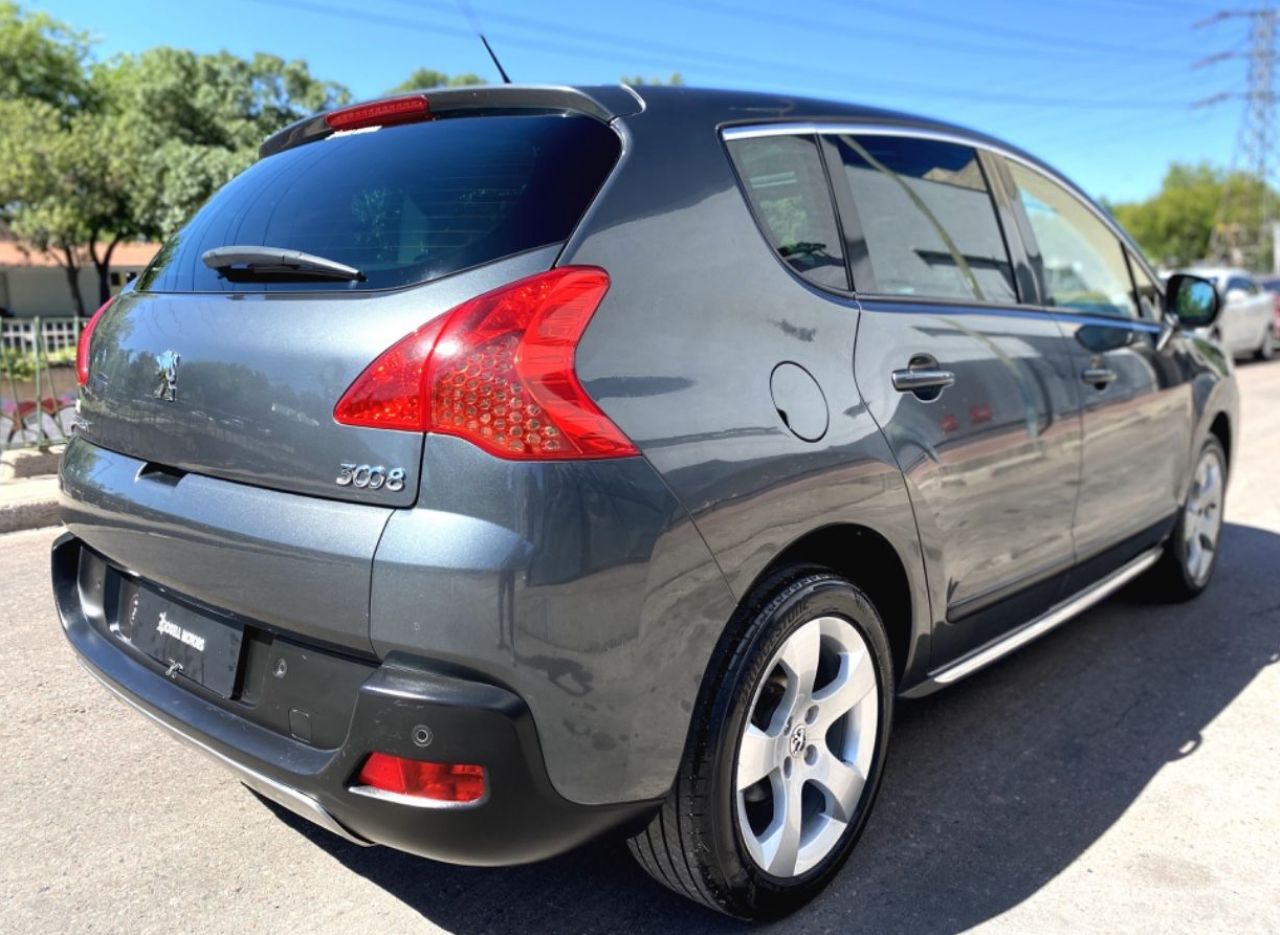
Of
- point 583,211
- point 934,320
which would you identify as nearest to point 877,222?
point 934,320

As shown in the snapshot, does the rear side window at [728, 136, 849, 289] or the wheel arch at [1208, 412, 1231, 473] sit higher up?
the rear side window at [728, 136, 849, 289]

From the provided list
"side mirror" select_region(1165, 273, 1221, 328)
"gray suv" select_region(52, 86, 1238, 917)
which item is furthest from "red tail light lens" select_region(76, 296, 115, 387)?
"side mirror" select_region(1165, 273, 1221, 328)

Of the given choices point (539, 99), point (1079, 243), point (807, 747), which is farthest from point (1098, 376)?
point (539, 99)

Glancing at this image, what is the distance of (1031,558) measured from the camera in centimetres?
318

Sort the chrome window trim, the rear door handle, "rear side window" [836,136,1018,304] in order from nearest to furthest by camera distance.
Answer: the chrome window trim, the rear door handle, "rear side window" [836,136,1018,304]

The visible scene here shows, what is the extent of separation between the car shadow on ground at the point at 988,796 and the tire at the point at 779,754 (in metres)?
0.16

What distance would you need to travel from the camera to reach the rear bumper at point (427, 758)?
177 cm

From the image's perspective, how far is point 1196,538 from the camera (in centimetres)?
468

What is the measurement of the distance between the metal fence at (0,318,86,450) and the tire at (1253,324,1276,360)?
1782 cm

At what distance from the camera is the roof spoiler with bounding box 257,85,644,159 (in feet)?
7.16

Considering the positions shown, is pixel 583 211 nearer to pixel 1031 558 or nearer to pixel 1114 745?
pixel 1031 558

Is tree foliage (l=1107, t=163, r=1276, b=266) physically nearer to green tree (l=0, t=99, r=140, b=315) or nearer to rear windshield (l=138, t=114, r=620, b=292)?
green tree (l=0, t=99, r=140, b=315)

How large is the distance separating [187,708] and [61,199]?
32.3 meters

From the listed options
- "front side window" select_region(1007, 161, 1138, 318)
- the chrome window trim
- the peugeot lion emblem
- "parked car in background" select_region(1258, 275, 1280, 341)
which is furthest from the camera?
"parked car in background" select_region(1258, 275, 1280, 341)
